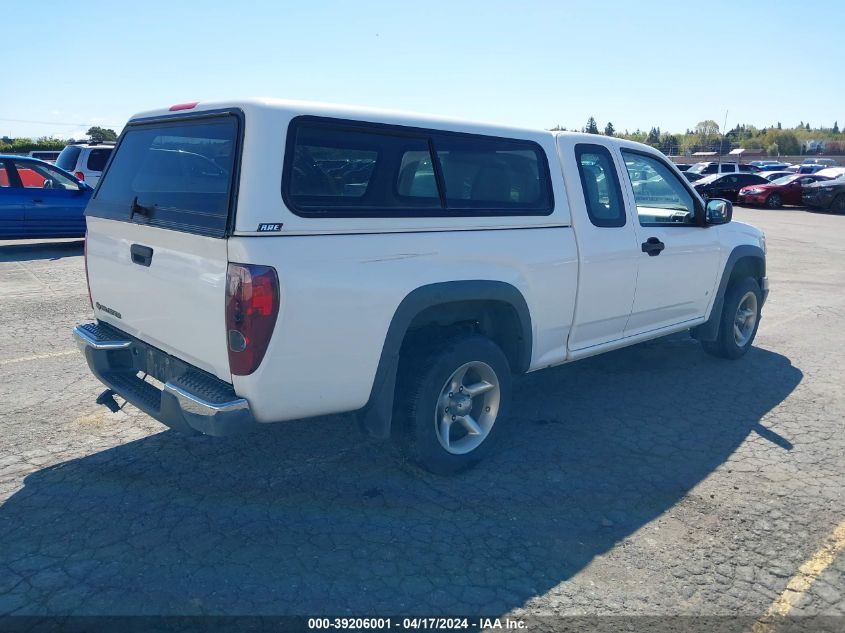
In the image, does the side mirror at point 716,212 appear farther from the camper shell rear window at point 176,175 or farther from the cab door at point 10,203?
the cab door at point 10,203

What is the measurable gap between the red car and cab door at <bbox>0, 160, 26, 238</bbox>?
24.2 metres

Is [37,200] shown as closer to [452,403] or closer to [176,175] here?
[176,175]

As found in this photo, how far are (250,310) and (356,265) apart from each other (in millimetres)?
553

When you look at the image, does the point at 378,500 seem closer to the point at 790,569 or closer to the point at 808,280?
the point at 790,569

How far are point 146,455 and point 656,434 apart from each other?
3.29 metres

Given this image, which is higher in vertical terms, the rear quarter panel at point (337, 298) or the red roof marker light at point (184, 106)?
the red roof marker light at point (184, 106)

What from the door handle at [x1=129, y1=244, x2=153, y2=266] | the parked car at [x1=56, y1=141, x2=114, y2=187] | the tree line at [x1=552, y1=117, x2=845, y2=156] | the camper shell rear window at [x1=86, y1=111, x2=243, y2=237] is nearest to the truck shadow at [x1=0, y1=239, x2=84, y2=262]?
the parked car at [x1=56, y1=141, x2=114, y2=187]

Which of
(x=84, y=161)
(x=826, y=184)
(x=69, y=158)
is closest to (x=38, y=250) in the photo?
(x=84, y=161)

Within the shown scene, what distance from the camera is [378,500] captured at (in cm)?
373

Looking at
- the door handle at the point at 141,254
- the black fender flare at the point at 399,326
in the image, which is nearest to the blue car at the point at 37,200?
the door handle at the point at 141,254

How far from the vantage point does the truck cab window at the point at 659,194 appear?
516 centimetres

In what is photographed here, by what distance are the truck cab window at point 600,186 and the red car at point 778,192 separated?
24.3 m

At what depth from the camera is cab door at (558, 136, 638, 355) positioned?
450 cm

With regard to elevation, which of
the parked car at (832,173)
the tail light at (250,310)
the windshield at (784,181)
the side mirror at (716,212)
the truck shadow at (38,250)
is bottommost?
the truck shadow at (38,250)
